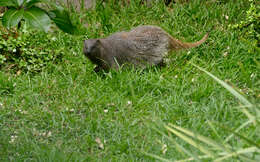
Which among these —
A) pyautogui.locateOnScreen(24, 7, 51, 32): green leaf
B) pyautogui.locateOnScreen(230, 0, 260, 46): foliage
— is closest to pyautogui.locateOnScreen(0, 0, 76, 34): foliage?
pyautogui.locateOnScreen(24, 7, 51, 32): green leaf

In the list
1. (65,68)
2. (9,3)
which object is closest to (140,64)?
(65,68)

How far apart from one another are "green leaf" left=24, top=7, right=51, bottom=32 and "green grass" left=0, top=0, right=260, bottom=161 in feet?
3.32

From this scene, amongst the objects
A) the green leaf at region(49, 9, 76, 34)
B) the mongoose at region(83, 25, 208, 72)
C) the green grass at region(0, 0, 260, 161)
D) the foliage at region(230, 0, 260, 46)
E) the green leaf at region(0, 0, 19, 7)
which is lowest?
the green grass at region(0, 0, 260, 161)

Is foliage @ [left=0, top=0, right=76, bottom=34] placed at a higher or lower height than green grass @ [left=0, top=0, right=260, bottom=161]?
higher

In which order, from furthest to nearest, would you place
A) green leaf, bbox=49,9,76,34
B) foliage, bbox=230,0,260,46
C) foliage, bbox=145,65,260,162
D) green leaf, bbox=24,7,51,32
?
1. foliage, bbox=230,0,260,46
2. green leaf, bbox=24,7,51,32
3. green leaf, bbox=49,9,76,34
4. foliage, bbox=145,65,260,162

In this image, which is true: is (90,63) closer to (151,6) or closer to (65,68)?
(65,68)

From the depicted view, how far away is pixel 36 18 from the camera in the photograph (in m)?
2.29

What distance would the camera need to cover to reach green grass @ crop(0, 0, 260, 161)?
3.22 meters

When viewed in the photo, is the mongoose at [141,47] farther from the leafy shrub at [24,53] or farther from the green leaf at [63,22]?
the green leaf at [63,22]

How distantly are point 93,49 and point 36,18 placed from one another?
2.24 m

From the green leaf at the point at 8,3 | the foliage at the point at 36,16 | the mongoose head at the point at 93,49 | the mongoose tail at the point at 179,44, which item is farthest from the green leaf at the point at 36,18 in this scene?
the mongoose tail at the point at 179,44

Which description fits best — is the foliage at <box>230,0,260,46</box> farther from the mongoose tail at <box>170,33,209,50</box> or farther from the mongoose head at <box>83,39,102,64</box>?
the mongoose head at <box>83,39,102,64</box>

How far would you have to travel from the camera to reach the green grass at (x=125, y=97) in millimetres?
3221

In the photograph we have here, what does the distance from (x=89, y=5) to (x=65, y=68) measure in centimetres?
159
